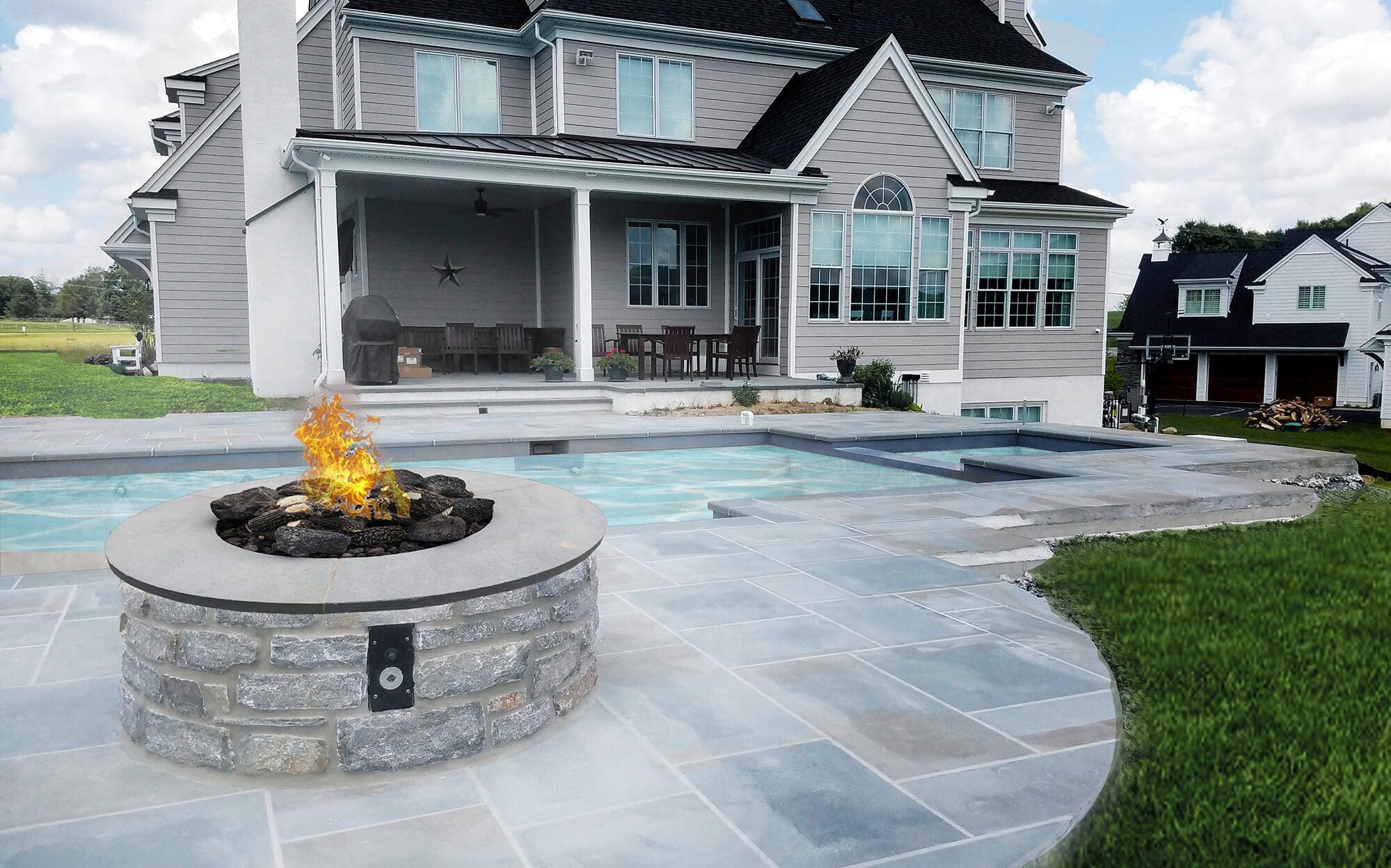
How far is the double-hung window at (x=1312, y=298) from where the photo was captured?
32.3m

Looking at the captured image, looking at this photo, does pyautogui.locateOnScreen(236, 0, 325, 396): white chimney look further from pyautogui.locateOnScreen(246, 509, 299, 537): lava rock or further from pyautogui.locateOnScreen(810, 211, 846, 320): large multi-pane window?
pyautogui.locateOnScreen(246, 509, 299, 537): lava rock

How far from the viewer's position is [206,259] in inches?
659

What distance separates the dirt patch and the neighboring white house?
2089 centimetres

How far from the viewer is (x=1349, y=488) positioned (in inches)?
334

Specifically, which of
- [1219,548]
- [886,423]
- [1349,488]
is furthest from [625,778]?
[886,423]

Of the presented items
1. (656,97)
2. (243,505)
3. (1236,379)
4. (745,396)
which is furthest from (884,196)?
(1236,379)

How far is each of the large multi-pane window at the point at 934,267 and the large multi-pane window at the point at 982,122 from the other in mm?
3159

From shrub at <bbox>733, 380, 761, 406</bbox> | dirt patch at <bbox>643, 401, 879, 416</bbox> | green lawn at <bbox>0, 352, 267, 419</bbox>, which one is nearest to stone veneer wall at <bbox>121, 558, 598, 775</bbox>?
dirt patch at <bbox>643, 401, 879, 416</bbox>

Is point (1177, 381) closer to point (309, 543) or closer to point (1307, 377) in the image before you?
point (1307, 377)

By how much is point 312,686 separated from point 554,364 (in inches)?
438

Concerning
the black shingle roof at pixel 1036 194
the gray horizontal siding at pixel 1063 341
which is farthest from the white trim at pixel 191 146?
the gray horizontal siding at pixel 1063 341

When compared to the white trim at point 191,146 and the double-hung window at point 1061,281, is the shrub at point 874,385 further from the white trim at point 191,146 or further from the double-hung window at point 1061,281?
the white trim at point 191,146

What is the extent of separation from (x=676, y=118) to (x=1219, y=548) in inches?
490

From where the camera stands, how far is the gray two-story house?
13.9m
